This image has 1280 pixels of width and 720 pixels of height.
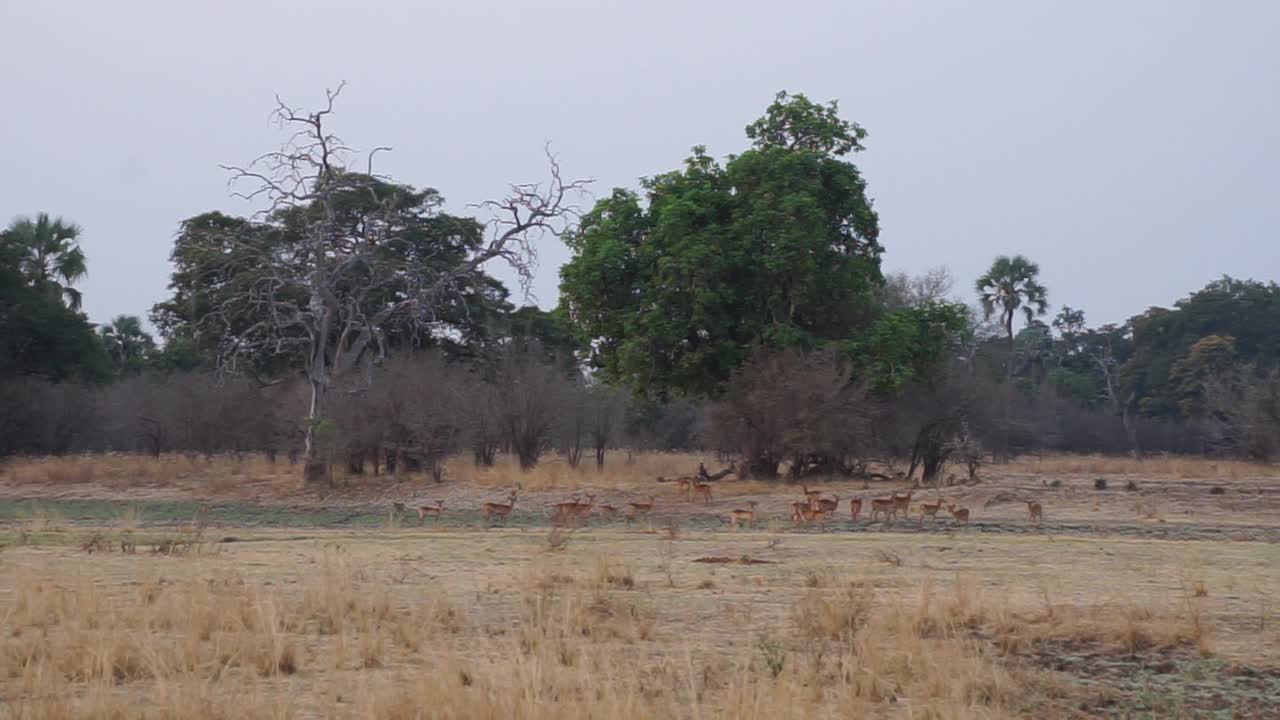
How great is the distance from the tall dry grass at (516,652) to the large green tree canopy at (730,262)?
2313cm

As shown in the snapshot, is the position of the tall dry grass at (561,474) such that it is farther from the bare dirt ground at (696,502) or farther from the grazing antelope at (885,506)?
the grazing antelope at (885,506)

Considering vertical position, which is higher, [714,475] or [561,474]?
[714,475]

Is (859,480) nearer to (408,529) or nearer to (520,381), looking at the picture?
(520,381)

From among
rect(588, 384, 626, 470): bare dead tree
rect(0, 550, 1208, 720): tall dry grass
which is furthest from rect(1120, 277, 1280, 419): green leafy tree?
rect(0, 550, 1208, 720): tall dry grass

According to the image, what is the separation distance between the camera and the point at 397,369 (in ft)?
137

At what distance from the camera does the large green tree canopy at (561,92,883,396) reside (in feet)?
117

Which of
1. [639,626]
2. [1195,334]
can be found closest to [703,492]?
[639,626]

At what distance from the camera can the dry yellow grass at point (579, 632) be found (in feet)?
25.5

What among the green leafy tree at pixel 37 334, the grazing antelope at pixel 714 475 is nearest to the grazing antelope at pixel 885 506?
the grazing antelope at pixel 714 475

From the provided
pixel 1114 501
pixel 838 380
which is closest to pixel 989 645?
pixel 1114 501

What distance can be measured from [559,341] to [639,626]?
4784 cm

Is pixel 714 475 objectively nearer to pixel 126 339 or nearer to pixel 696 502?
pixel 696 502

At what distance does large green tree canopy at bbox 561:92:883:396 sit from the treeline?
0.08m

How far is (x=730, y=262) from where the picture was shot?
36.0 m
